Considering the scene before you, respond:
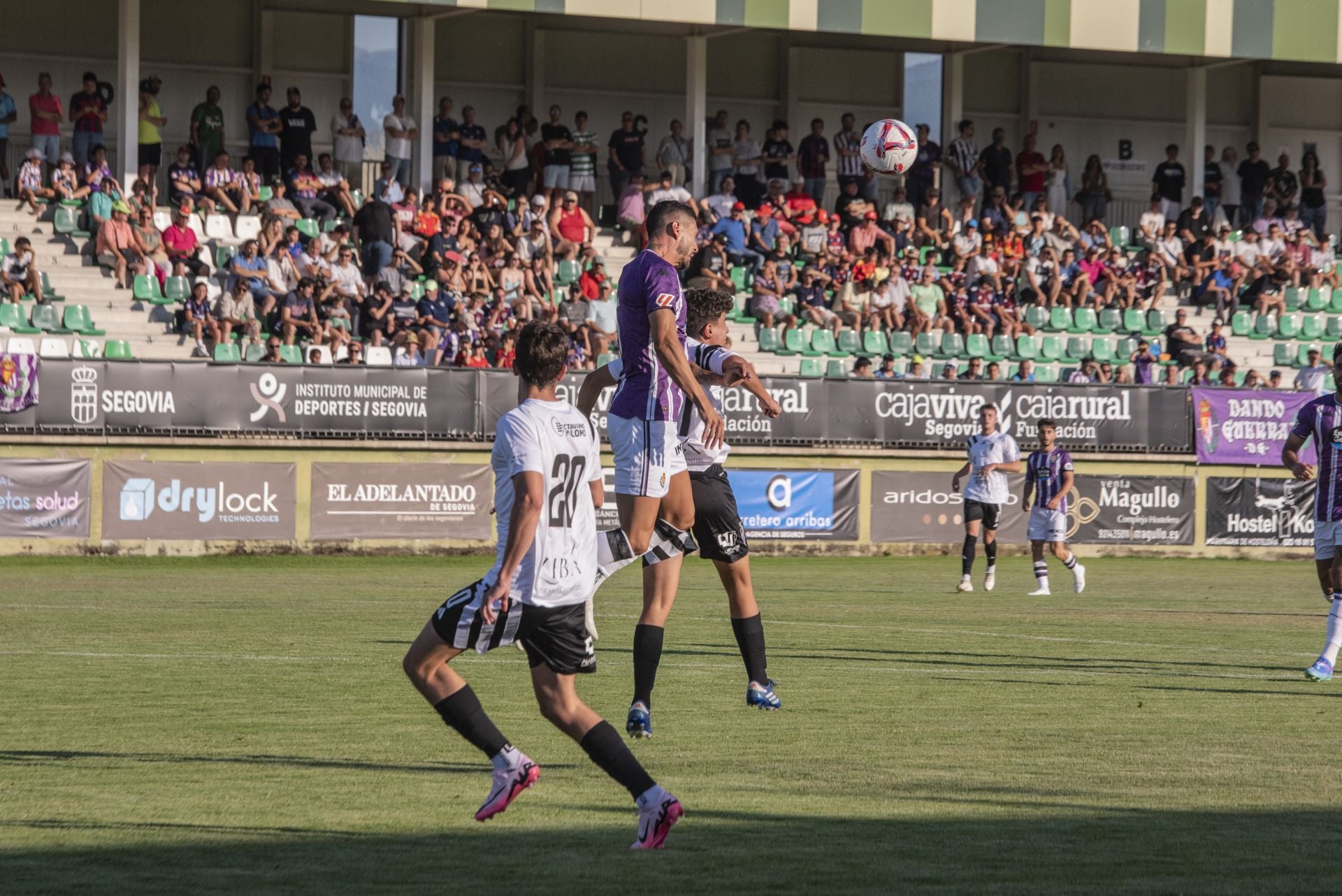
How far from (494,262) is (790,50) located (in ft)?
41.1

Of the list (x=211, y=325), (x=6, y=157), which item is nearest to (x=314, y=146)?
(x=6, y=157)

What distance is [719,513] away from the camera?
390 inches

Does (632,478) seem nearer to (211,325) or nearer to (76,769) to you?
(76,769)

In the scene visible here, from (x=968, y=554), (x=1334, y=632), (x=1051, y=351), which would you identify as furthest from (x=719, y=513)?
(x=1051, y=351)

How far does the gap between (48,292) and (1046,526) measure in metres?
15.0

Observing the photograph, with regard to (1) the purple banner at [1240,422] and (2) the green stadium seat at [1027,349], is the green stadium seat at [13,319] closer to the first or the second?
(2) the green stadium seat at [1027,349]

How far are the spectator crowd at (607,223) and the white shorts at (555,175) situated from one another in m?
0.07

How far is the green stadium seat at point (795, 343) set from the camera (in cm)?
3053

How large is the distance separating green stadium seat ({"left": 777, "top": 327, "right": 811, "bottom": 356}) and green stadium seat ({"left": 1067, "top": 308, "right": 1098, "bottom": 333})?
17.5 ft

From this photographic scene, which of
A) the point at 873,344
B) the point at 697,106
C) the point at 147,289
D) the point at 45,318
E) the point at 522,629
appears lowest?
the point at 522,629

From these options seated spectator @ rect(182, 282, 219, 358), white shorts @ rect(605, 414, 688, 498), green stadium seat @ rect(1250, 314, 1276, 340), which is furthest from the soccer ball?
green stadium seat @ rect(1250, 314, 1276, 340)

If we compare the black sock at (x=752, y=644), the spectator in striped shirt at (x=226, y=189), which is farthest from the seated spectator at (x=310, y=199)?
the black sock at (x=752, y=644)

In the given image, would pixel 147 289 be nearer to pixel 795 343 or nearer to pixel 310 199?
pixel 310 199

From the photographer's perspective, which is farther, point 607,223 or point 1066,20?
point 1066,20
